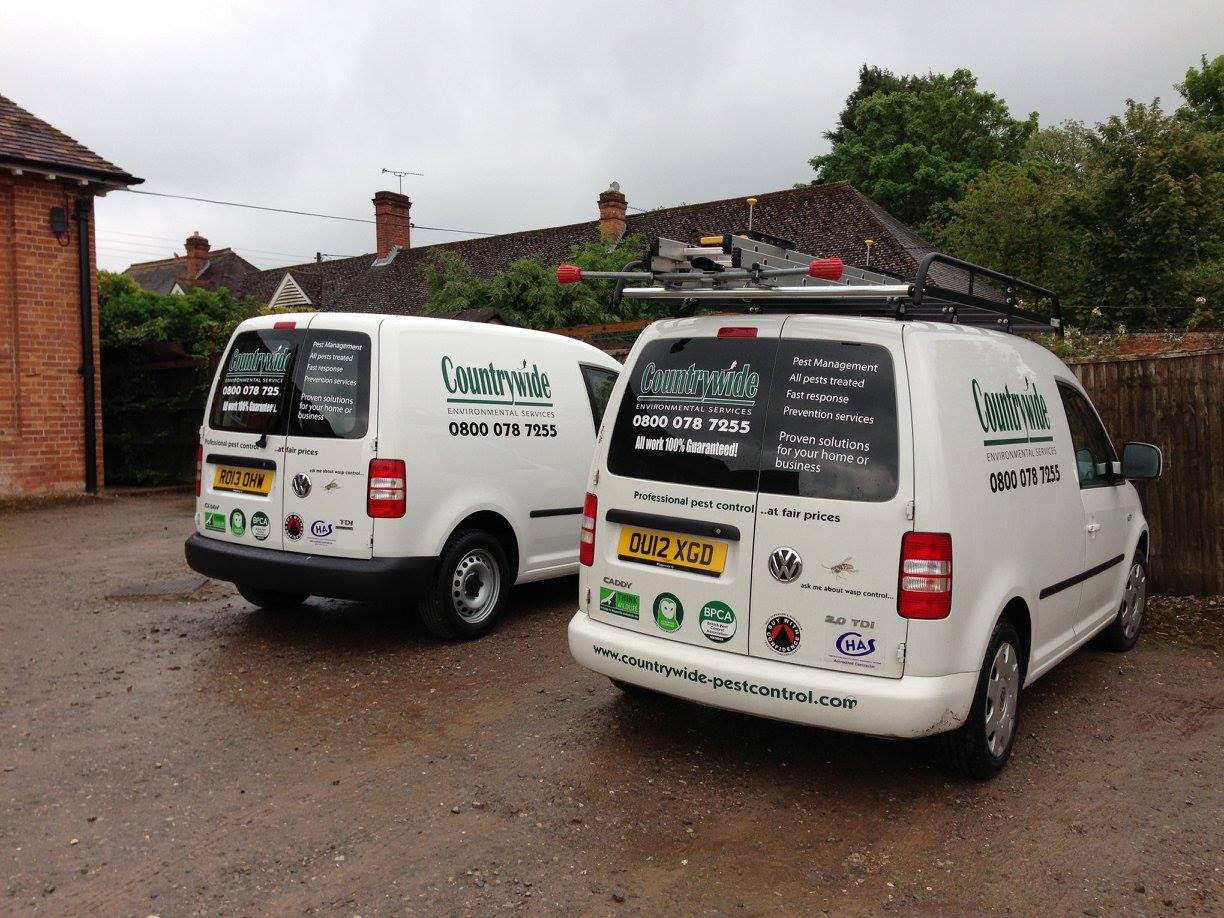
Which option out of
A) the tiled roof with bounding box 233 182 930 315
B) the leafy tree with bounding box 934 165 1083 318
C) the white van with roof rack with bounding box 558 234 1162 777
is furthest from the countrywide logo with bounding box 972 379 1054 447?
the leafy tree with bounding box 934 165 1083 318

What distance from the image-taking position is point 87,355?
13.5m

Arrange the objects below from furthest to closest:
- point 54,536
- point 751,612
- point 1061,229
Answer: point 1061,229
point 54,536
point 751,612

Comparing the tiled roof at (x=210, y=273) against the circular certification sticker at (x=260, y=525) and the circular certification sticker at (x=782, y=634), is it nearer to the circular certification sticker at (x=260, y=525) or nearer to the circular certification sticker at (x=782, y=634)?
the circular certification sticker at (x=260, y=525)

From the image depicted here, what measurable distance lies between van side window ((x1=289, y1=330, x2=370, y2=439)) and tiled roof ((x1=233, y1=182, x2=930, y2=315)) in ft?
62.9

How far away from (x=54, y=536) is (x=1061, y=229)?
2612 cm

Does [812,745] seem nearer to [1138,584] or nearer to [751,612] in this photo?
[751,612]

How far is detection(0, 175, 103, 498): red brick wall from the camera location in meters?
12.8

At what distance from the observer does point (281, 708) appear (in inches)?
201

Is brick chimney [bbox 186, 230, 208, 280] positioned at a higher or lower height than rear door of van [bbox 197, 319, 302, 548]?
higher

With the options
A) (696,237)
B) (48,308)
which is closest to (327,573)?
(48,308)

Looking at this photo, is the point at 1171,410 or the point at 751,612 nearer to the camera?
the point at 751,612

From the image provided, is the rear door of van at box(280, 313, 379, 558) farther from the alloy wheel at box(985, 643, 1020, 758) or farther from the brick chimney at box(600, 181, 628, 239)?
the brick chimney at box(600, 181, 628, 239)

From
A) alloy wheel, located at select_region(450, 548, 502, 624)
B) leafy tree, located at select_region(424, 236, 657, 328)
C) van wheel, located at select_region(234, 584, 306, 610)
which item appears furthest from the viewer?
leafy tree, located at select_region(424, 236, 657, 328)

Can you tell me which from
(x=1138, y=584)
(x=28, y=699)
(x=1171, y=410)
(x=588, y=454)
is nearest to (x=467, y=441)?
(x=588, y=454)
